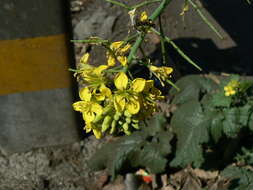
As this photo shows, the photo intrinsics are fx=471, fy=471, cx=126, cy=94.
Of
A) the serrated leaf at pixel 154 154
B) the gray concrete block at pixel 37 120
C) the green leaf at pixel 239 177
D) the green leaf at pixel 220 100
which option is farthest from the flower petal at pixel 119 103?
the gray concrete block at pixel 37 120

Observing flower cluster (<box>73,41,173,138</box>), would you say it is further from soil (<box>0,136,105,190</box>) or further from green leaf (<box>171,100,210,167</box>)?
soil (<box>0,136,105,190</box>)

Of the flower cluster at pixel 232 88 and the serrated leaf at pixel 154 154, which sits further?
the serrated leaf at pixel 154 154

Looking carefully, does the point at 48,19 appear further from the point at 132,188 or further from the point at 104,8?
the point at 132,188

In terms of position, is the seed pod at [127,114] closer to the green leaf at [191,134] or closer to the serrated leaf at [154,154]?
the green leaf at [191,134]

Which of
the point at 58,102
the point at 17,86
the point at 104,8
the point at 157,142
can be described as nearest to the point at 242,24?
the point at 104,8

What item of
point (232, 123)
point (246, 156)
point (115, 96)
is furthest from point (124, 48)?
point (246, 156)

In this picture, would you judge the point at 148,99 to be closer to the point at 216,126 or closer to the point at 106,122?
the point at 106,122
